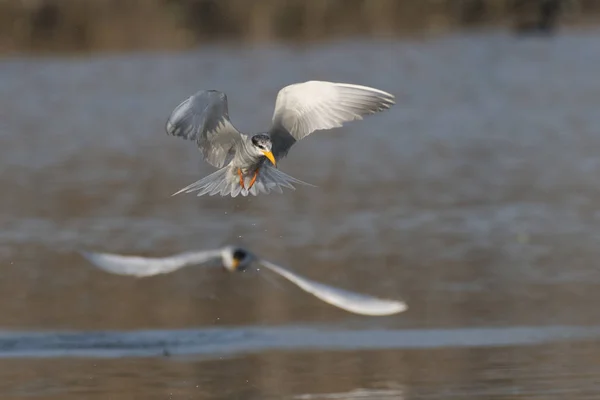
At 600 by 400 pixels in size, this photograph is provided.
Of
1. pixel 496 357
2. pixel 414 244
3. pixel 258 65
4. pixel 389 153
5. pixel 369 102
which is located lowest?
pixel 258 65

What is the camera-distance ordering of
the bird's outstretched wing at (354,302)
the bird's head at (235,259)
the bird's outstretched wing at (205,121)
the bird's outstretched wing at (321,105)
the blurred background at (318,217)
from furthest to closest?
1. the bird's head at (235,259)
2. the blurred background at (318,217)
3. the bird's outstretched wing at (354,302)
4. the bird's outstretched wing at (205,121)
5. the bird's outstretched wing at (321,105)

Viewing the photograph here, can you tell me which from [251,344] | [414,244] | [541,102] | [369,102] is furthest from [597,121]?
[369,102]

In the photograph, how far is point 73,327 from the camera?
11.0 metres

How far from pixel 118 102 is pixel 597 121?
7.55m

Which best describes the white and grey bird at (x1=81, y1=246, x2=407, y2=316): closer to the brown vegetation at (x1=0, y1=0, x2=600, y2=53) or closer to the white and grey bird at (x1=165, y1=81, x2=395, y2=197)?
the white and grey bird at (x1=165, y1=81, x2=395, y2=197)

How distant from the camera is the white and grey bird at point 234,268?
363 inches

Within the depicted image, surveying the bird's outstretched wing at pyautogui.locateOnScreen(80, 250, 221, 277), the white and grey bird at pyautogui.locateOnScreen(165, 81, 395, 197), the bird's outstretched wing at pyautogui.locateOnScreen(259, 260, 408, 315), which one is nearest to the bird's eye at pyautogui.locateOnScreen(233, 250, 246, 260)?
the bird's outstretched wing at pyautogui.locateOnScreen(80, 250, 221, 277)

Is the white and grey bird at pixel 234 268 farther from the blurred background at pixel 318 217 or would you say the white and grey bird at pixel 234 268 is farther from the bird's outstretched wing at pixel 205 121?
the bird's outstretched wing at pixel 205 121

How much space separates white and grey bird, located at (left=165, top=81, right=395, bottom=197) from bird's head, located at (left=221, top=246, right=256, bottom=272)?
62.2 inches

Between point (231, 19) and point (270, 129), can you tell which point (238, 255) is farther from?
point (231, 19)

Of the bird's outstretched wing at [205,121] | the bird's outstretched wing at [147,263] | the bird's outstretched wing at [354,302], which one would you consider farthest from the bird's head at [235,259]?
the bird's outstretched wing at [205,121]

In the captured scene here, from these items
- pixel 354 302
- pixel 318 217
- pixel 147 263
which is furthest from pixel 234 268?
pixel 318 217

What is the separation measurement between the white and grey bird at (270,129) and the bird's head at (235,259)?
158 centimetres

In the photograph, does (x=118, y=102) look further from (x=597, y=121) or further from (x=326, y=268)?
(x=326, y=268)
